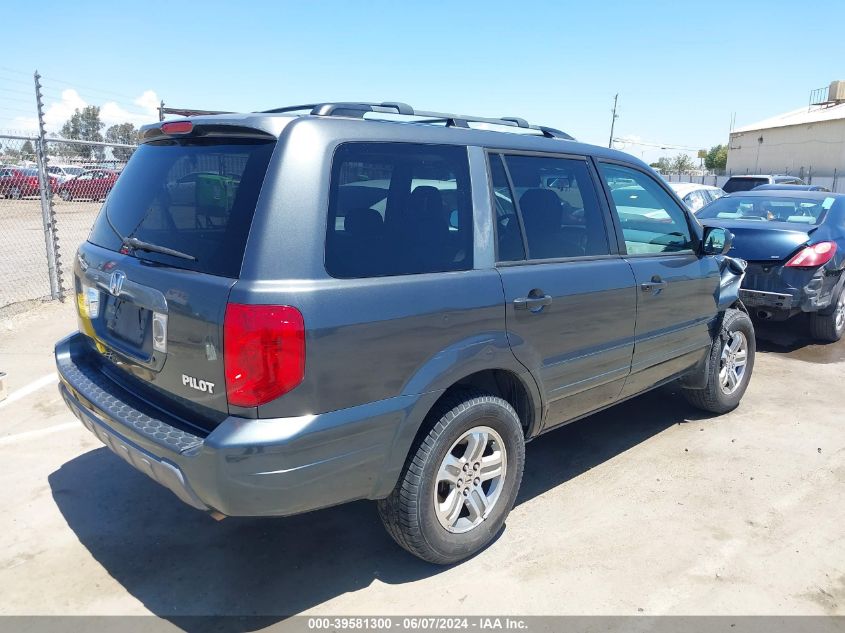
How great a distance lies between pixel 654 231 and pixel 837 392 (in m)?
2.76

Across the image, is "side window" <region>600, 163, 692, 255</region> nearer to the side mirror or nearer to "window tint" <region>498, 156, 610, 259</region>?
the side mirror

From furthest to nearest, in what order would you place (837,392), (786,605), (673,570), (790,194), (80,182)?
1. (80,182)
2. (790,194)
3. (837,392)
4. (673,570)
5. (786,605)

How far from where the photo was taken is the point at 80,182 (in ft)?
45.6

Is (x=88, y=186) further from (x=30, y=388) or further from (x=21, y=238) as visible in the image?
(x=30, y=388)

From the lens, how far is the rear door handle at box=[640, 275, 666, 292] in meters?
3.86

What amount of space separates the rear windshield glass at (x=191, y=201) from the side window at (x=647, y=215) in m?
2.30

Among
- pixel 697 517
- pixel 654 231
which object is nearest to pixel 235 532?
pixel 697 517

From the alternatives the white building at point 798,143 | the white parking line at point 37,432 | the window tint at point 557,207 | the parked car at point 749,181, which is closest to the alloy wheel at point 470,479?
the window tint at point 557,207

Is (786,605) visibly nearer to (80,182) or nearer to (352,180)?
(352,180)

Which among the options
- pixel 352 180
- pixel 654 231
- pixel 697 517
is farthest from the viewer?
pixel 654 231

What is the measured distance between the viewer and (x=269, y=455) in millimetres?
2328

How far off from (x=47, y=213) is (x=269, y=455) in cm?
688

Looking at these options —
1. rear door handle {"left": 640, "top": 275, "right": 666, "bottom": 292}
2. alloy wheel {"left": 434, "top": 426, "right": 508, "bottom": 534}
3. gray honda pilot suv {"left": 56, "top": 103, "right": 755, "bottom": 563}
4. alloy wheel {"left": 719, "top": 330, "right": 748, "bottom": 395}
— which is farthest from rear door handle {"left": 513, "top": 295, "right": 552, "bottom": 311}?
alloy wheel {"left": 719, "top": 330, "right": 748, "bottom": 395}

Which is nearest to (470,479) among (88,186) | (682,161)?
(88,186)
